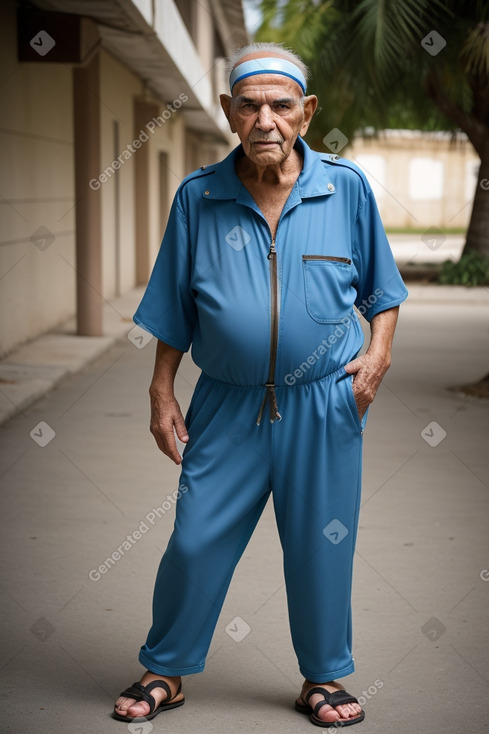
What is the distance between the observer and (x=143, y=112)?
1777cm

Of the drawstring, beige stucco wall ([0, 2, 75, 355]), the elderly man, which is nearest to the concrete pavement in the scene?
the elderly man

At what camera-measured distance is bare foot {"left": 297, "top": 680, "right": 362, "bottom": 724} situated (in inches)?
121

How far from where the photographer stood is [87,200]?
34.9ft

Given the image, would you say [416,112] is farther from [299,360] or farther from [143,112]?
[299,360]

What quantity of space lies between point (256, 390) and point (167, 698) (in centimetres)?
97

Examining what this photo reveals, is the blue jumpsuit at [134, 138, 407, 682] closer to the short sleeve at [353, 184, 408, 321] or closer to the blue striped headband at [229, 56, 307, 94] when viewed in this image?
the short sleeve at [353, 184, 408, 321]

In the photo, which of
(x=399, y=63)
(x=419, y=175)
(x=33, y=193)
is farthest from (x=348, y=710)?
(x=419, y=175)

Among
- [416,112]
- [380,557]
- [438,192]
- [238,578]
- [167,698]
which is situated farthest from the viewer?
[438,192]

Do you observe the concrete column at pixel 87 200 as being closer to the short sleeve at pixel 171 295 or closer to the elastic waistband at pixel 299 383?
the short sleeve at pixel 171 295

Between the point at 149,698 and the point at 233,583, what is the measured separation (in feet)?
3.89

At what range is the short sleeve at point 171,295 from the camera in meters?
3.03

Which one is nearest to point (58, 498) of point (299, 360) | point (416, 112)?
point (299, 360)

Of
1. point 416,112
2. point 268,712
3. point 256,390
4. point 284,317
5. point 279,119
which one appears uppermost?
point 416,112

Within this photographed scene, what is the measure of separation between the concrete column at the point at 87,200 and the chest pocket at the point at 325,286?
7.91 m
